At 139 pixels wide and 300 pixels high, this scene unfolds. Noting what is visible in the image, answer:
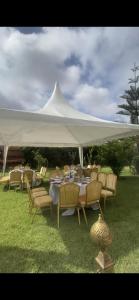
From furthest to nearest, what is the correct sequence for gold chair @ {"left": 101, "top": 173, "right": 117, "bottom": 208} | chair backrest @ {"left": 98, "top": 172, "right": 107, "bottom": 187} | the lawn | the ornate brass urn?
1. chair backrest @ {"left": 98, "top": 172, "right": 107, "bottom": 187}
2. gold chair @ {"left": 101, "top": 173, "right": 117, "bottom": 208}
3. the lawn
4. the ornate brass urn

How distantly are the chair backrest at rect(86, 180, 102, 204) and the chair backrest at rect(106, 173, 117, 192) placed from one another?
3.10 feet

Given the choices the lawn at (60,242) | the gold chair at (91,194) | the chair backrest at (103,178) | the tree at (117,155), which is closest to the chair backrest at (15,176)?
the lawn at (60,242)

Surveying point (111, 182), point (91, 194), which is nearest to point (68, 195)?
point (91, 194)

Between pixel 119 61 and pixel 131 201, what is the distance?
142 inches

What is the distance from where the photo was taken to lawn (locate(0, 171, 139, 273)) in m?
2.77

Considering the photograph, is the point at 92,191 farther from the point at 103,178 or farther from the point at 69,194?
the point at 103,178

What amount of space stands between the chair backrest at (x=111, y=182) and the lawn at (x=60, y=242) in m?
0.47

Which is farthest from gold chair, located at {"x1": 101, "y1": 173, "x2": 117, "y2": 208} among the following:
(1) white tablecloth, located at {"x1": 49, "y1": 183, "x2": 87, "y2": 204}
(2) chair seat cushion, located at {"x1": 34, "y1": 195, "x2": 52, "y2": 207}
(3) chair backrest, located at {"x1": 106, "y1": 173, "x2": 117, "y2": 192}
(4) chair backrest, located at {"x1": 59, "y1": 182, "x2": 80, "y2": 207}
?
(2) chair seat cushion, located at {"x1": 34, "y1": 195, "x2": 52, "y2": 207}

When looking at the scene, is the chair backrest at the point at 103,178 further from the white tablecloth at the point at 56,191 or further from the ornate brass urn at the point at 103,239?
the ornate brass urn at the point at 103,239

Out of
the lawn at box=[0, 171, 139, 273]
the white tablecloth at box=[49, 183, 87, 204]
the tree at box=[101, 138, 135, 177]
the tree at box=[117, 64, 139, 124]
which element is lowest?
the lawn at box=[0, 171, 139, 273]

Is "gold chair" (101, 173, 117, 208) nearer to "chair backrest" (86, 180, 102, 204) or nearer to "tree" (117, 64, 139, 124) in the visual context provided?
"chair backrest" (86, 180, 102, 204)

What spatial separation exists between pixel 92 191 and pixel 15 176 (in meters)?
3.98

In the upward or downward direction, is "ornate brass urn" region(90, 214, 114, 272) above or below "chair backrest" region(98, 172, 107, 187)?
below
